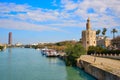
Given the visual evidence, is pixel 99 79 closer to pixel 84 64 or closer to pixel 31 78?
pixel 31 78

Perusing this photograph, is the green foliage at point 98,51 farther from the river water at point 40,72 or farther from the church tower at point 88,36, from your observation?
the river water at point 40,72

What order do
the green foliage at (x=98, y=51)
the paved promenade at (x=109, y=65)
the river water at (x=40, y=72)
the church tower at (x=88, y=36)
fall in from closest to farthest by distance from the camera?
the paved promenade at (x=109, y=65) → the river water at (x=40, y=72) → the green foliage at (x=98, y=51) → the church tower at (x=88, y=36)

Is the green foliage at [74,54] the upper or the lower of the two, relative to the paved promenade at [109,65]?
upper

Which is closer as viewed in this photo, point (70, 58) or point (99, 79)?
point (99, 79)

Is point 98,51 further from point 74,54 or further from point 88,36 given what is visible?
point 74,54

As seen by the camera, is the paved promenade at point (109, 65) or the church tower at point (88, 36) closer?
the paved promenade at point (109, 65)

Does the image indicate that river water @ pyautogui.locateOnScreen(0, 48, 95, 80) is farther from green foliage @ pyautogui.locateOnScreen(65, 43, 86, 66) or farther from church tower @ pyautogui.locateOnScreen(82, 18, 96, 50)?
church tower @ pyautogui.locateOnScreen(82, 18, 96, 50)

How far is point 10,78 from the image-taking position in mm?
31125

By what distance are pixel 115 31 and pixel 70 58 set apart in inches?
2431

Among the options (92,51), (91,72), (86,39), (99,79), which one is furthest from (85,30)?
(99,79)

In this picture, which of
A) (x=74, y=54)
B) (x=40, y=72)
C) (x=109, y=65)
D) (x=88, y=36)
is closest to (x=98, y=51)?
(x=88, y=36)

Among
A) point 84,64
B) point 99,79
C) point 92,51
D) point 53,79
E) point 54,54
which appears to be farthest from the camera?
point 54,54

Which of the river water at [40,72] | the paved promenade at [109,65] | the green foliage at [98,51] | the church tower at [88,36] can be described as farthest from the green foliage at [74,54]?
the church tower at [88,36]

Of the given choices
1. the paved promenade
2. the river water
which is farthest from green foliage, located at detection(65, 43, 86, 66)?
the paved promenade
